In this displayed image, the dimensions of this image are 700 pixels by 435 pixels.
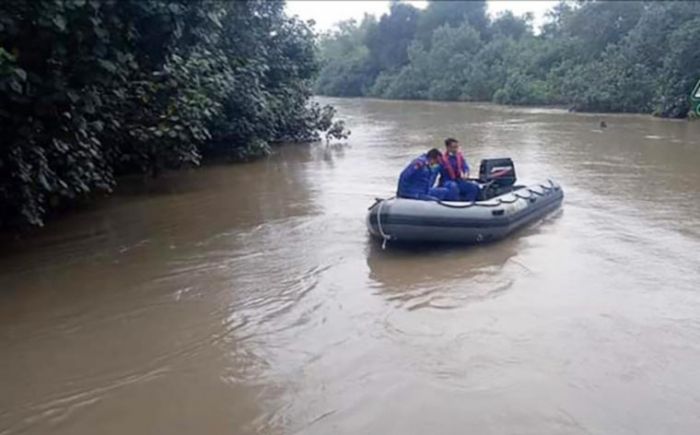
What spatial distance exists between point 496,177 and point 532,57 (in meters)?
30.7

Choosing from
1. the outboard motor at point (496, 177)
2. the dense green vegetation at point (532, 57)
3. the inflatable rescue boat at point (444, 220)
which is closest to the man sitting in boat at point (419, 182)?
the inflatable rescue boat at point (444, 220)

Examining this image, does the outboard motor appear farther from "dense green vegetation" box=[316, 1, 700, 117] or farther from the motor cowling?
"dense green vegetation" box=[316, 1, 700, 117]

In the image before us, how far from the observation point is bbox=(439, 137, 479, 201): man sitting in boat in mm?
7746

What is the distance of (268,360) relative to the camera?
4566mm

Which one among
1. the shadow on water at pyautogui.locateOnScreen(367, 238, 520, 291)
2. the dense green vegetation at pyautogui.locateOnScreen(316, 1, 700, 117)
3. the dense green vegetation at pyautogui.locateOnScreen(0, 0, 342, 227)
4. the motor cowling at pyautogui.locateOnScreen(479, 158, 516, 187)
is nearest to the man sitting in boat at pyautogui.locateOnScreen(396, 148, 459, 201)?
the shadow on water at pyautogui.locateOnScreen(367, 238, 520, 291)

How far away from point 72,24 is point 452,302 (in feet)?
12.5

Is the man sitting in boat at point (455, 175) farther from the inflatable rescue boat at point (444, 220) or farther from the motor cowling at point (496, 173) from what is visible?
the motor cowling at point (496, 173)

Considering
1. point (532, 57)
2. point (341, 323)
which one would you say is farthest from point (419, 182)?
point (532, 57)

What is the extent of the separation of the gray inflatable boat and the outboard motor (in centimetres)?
93

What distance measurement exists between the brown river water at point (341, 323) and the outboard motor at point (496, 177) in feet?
2.37

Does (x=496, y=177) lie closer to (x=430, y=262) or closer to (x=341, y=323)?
(x=430, y=262)

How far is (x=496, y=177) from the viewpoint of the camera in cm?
846

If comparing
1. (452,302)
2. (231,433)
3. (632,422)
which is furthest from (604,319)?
(231,433)

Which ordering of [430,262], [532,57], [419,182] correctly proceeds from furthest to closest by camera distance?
[532,57]
[419,182]
[430,262]
